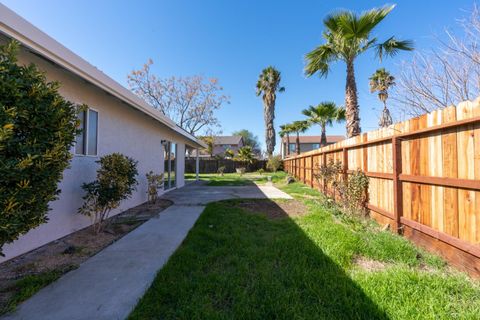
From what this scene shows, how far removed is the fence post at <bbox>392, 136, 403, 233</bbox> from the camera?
3.70m

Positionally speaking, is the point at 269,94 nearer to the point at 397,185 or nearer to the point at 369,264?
the point at 397,185

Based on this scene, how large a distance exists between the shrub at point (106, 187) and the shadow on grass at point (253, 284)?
5.69 ft

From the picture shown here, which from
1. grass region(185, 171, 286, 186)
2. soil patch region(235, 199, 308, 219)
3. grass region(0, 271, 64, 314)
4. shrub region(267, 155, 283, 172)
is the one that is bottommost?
grass region(0, 271, 64, 314)

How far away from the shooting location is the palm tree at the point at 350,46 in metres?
6.53

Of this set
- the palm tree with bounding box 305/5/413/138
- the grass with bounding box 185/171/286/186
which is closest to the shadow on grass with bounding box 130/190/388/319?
Result: the palm tree with bounding box 305/5/413/138

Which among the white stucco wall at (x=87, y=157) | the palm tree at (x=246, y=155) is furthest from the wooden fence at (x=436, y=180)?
the palm tree at (x=246, y=155)

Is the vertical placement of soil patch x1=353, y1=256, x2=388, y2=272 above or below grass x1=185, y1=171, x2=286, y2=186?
below

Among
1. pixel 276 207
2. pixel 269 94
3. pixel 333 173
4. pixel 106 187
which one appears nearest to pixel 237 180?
pixel 276 207

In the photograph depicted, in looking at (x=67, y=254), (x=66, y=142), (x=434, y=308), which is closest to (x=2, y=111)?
(x=66, y=142)

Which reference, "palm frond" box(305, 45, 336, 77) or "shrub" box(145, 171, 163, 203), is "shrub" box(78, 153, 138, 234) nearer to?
"shrub" box(145, 171, 163, 203)

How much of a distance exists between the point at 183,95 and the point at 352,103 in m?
22.6

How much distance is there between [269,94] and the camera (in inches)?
1027

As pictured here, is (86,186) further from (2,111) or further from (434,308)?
(434,308)

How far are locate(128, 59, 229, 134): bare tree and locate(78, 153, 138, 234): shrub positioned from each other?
22923 millimetres
